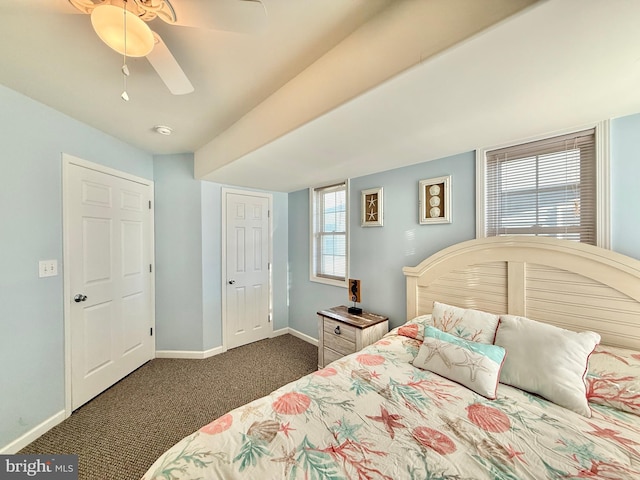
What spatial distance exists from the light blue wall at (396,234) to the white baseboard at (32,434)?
96.9 inches

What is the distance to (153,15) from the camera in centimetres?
100

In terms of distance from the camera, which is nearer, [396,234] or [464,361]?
[464,361]

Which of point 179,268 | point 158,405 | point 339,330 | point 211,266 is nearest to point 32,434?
point 158,405

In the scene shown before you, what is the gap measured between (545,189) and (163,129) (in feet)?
10.1

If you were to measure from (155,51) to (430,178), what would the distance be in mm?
2100

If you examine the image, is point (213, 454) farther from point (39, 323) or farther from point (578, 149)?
point (578, 149)

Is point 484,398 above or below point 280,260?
below

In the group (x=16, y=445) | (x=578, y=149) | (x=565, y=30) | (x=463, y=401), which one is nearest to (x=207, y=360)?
(x=16, y=445)

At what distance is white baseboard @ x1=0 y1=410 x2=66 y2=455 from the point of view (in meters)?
1.61

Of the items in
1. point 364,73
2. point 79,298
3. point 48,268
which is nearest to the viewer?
point 364,73

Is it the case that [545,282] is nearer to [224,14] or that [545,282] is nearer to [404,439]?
[404,439]

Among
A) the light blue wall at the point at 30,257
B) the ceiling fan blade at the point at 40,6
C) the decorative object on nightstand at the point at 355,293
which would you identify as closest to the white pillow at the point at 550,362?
the decorative object on nightstand at the point at 355,293

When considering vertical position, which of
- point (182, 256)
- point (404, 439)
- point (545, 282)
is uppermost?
point (182, 256)

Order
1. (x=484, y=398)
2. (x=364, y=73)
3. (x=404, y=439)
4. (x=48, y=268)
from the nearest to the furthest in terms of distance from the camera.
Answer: (x=404, y=439)
(x=364, y=73)
(x=484, y=398)
(x=48, y=268)
